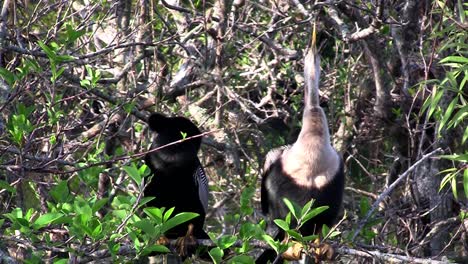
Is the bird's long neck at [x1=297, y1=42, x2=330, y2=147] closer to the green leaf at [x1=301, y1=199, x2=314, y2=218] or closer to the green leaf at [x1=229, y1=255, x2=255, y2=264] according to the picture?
the green leaf at [x1=301, y1=199, x2=314, y2=218]

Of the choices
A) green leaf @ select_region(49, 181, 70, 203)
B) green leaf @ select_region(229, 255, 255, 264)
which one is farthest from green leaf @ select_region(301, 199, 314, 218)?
green leaf @ select_region(49, 181, 70, 203)

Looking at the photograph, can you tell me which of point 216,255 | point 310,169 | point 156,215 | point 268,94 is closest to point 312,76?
point 310,169

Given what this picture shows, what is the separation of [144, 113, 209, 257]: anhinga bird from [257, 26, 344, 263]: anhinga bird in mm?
412

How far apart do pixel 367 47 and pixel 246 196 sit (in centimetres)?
197

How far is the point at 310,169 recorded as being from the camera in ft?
15.4

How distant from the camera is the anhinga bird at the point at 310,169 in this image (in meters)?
4.60

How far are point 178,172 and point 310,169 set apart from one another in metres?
0.75

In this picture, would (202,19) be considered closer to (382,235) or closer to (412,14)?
(412,14)

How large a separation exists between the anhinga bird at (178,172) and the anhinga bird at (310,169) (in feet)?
1.35

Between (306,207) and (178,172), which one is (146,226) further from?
(178,172)

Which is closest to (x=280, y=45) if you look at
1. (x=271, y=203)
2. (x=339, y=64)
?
(x=339, y=64)

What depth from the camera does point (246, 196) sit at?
153 inches

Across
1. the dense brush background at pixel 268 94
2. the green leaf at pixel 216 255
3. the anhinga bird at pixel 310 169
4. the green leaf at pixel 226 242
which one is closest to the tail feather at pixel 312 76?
the anhinga bird at pixel 310 169

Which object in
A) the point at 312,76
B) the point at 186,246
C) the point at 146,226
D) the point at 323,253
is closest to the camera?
the point at 146,226
